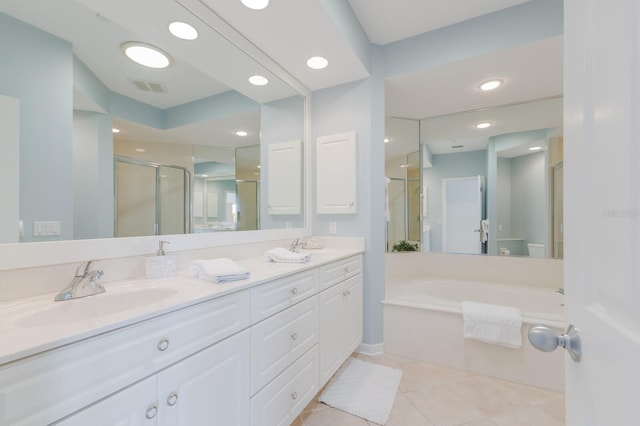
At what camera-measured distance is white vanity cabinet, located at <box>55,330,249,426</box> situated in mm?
711

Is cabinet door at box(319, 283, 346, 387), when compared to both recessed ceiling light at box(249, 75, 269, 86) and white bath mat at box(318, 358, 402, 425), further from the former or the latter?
recessed ceiling light at box(249, 75, 269, 86)

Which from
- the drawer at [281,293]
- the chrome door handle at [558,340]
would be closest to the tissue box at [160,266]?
the drawer at [281,293]

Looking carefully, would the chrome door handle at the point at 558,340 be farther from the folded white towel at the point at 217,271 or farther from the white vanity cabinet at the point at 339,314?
the white vanity cabinet at the point at 339,314

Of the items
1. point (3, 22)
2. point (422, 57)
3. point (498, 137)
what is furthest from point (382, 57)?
point (3, 22)

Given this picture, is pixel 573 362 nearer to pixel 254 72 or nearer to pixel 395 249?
pixel 254 72

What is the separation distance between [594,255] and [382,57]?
2414 millimetres

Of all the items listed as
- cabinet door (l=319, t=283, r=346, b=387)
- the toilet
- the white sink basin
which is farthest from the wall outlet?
the toilet

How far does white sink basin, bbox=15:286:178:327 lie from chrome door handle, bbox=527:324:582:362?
1153mm

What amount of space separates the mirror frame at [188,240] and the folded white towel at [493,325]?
1.50m

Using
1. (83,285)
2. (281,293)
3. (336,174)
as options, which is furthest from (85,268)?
(336,174)

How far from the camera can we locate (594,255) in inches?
20.1

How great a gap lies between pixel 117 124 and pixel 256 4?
1024 millimetres

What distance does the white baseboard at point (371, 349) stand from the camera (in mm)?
2350

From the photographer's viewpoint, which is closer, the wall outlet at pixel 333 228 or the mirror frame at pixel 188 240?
the mirror frame at pixel 188 240
